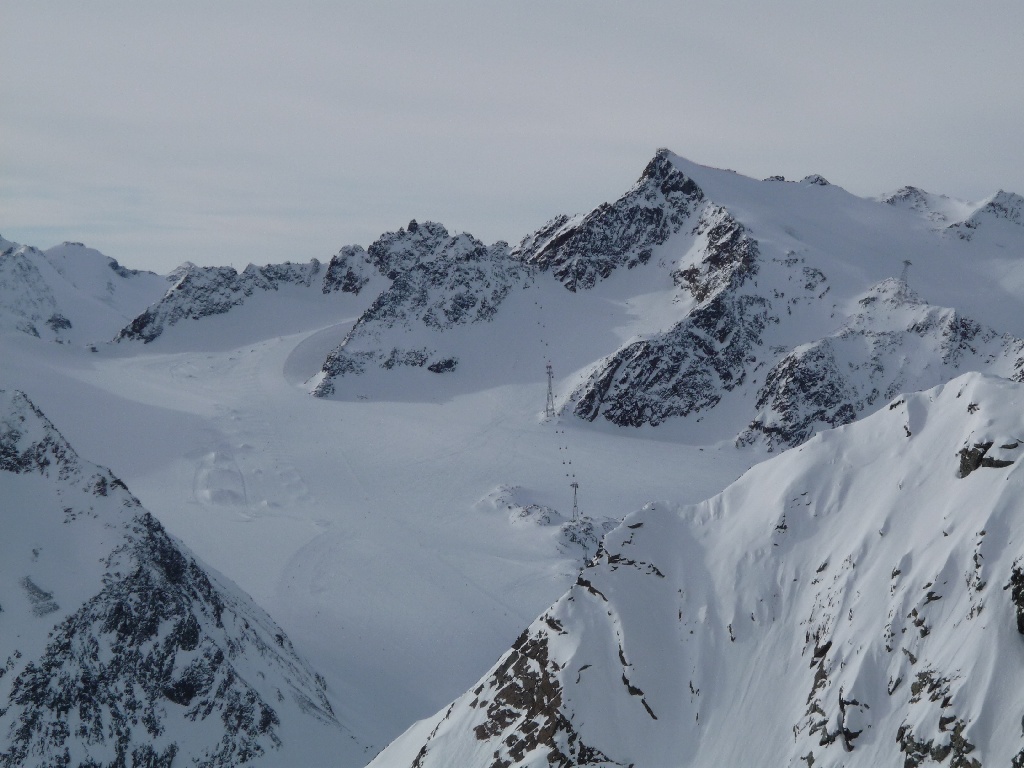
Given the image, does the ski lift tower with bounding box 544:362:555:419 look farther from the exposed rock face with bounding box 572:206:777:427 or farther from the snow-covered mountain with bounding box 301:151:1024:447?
the exposed rock face with bounding box 572:206:777:427

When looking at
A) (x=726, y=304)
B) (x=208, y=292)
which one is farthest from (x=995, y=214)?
(x=208, y=292)

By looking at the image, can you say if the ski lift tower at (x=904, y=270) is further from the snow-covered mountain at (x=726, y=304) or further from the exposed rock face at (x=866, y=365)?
the exposed rock face at (x=866, y=365)

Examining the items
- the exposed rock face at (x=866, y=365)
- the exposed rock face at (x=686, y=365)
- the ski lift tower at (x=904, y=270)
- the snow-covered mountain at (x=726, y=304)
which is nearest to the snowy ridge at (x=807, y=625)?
the exposed rock face at (x=866, y=365)

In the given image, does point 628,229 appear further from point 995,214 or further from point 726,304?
point 995,214

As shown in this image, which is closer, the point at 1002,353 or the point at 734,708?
the point at 734,708

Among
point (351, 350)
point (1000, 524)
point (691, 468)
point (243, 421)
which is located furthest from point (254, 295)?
point (1000, 524)

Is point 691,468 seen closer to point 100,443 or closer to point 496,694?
point 496,694
